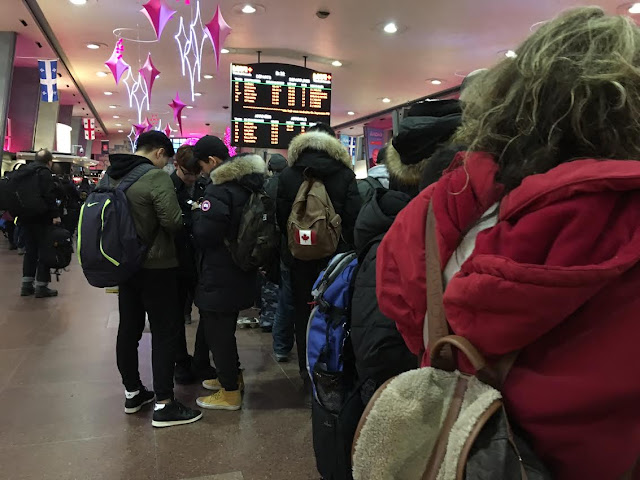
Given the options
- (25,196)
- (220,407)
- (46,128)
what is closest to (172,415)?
(220,407)

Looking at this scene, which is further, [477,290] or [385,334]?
[385,334]

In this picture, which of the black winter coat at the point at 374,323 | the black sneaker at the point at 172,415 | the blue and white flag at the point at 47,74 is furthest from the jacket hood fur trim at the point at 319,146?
the blue and white flag at the point at 47,74

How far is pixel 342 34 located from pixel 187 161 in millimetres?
5038

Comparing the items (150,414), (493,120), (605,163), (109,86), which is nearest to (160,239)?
(150,414)

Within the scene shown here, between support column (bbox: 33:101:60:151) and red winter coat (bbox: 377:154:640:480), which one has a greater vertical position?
support column (bbox: 33:101:60:151)

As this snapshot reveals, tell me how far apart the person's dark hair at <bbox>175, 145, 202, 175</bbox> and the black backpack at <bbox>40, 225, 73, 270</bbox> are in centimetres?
323

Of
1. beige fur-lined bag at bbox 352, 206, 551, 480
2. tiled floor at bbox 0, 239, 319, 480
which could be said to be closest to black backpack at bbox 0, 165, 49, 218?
tiled floor at bbox 0, 239, 319, 480

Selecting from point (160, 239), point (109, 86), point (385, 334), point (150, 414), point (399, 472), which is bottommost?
point (150, 414)

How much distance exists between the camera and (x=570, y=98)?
2.42 feet

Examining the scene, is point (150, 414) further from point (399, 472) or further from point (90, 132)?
point (90, 132)

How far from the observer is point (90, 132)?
16562 mm

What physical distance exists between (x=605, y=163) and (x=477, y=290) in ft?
0.81

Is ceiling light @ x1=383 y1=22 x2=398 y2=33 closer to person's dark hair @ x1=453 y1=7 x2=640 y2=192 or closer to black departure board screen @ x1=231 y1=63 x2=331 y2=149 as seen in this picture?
black departure board screen @ x1=231 y1=63 x2=331 y2=149

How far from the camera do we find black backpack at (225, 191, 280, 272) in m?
2.76
